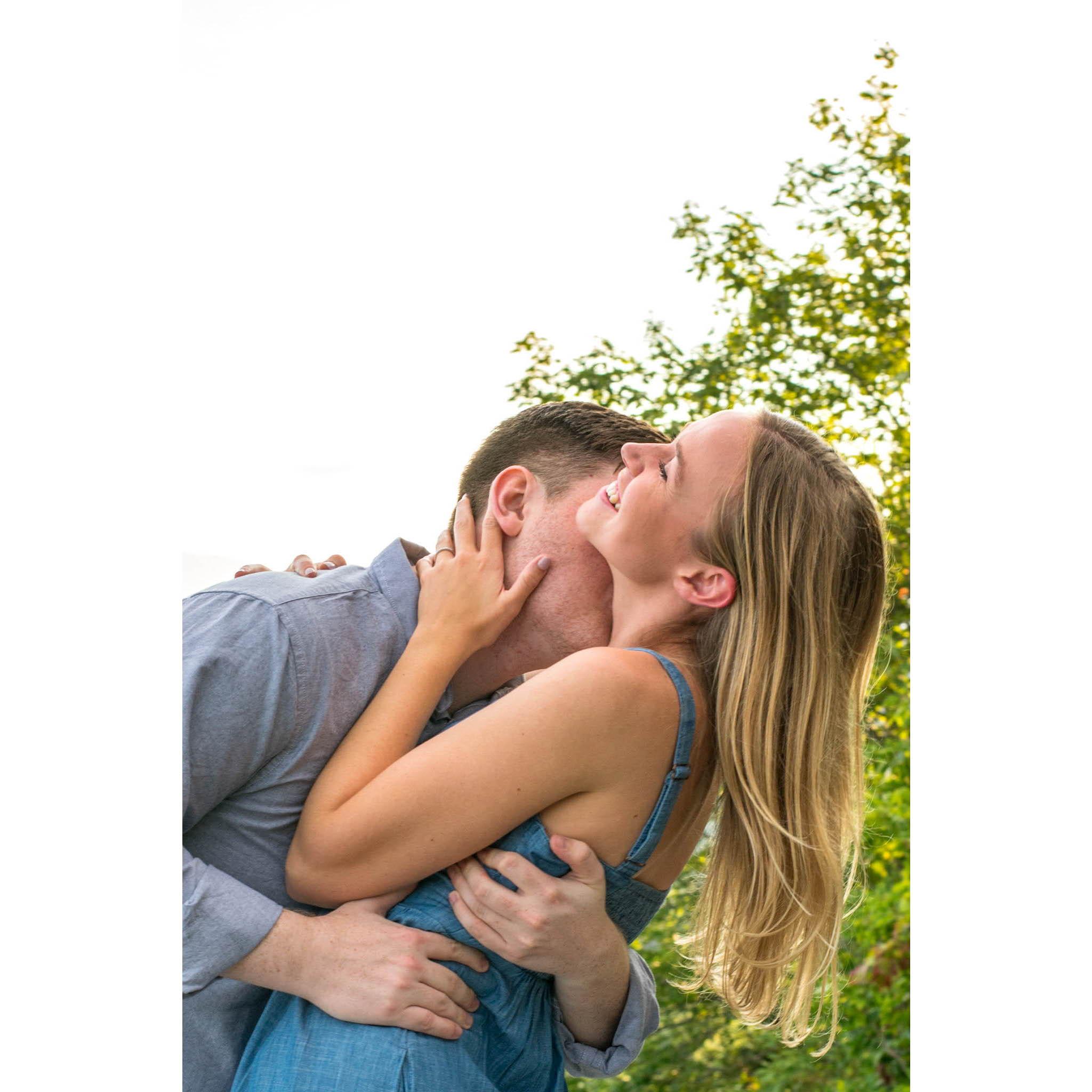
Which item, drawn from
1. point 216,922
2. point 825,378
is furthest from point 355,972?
point 825,378

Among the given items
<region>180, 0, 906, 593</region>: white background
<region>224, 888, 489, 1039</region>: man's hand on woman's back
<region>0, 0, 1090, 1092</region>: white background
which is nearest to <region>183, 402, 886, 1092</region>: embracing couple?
<region>224, 888, 489, 1039</region>: man's hand on woman's back

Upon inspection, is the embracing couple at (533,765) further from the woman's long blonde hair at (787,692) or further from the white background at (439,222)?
the white background at (439,222)

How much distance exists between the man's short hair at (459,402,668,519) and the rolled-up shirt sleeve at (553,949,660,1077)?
69 centimetres

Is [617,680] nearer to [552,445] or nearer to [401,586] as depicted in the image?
[401,586]

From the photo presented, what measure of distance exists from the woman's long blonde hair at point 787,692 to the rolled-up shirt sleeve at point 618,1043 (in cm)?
11

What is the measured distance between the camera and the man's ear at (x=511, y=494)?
163 cm

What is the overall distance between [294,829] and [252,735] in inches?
6.2

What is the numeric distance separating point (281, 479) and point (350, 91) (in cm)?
114

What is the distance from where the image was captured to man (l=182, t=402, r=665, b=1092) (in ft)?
4.28

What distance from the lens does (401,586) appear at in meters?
1.53
